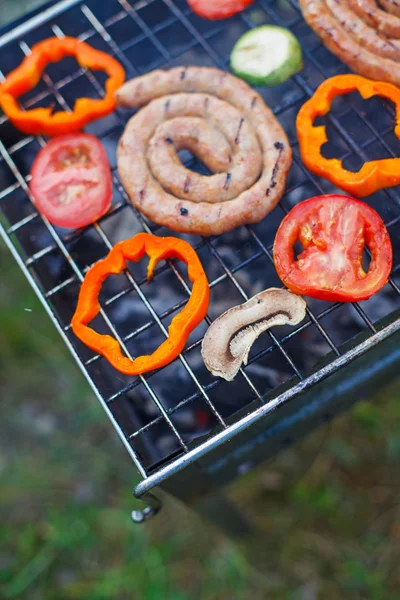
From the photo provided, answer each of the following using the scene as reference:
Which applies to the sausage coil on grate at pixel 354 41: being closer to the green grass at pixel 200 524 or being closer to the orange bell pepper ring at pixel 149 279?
the orange bell pepper ring at pixel 149 279

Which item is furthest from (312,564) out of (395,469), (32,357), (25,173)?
(25,173)

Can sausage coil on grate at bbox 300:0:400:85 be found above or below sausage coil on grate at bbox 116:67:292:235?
above

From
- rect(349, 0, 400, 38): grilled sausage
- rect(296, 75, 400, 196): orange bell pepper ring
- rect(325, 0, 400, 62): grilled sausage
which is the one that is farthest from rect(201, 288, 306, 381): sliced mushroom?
rect(349, 0, 400, 38): grilled sausage

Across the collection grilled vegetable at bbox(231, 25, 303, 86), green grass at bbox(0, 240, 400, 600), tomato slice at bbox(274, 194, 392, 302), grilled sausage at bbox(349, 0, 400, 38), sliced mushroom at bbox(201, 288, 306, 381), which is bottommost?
green grass at bbox(0, 240, 400, 600)

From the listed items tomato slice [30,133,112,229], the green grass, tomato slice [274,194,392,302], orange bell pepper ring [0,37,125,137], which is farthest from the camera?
the green grass

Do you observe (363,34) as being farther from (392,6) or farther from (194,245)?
(194,245)

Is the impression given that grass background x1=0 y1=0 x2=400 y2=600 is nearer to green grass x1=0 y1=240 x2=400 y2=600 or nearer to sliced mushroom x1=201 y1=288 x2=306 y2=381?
green grass x1=0 y1=240 x2=400 y2=600

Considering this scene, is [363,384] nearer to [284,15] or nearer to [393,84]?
[393,84]
